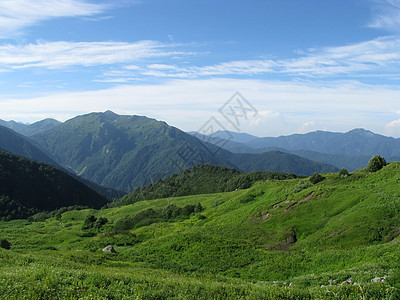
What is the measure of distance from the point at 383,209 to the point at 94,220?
7481 centimetres

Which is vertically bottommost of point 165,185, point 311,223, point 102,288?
point 165,185

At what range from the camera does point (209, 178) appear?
190 metres

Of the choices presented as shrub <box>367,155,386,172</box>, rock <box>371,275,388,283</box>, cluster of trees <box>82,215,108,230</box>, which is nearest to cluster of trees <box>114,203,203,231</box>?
cluster of trees <box>82,215,108,230</box>

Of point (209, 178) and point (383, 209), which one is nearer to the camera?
point (383, 209)

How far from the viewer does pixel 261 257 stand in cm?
2984

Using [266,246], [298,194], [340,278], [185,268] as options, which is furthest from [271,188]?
[340,278]

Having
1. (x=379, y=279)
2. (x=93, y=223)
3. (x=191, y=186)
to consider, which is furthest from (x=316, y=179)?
(x=191, y=186)

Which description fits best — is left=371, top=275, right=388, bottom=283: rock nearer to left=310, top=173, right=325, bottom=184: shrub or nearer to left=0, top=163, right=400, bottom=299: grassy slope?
left=0, top=163, right=400, bottom=299: grassy slope

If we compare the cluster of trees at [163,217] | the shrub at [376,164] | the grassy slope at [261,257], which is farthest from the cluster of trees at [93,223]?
the shrub at [376,164]

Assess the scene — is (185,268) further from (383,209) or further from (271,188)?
(271,188)

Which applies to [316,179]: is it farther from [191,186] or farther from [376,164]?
[191,186]

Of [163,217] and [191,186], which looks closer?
[163,217]

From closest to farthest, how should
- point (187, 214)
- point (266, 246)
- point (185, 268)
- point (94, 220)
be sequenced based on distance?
1. point (185, 268)
2. point (266, 246)
3. point (187, 214)
4. point (94, 220)

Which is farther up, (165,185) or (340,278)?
(340,278)
